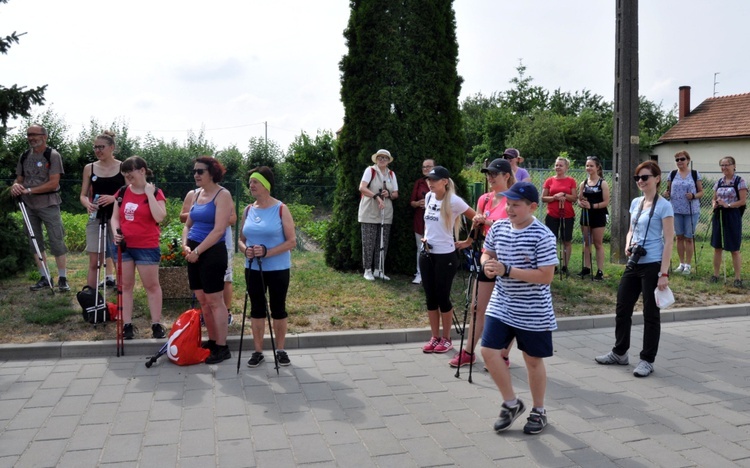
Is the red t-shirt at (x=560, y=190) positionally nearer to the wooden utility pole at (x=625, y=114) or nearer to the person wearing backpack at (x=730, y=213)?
the wooden utility pole at (x=625, y=114)

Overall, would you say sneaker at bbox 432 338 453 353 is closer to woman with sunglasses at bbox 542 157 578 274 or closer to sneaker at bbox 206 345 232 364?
sneaker at bbox 206 345 232 364

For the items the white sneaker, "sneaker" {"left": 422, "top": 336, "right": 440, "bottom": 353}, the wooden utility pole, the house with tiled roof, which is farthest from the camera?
the house with tiled roof

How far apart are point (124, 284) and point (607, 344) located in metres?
5.37

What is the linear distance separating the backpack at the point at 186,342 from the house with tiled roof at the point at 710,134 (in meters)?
32.0

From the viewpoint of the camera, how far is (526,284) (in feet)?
15.3

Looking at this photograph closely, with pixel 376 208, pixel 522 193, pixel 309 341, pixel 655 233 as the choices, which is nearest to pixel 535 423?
pixel 522 193

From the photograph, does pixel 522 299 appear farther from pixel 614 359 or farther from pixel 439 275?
pixel 614 359

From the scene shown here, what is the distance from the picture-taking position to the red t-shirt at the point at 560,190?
10602mm

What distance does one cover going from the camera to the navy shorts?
15.2ft

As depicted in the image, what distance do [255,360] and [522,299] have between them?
2866 millimetres

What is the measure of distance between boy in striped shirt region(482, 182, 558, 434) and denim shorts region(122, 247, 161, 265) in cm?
379

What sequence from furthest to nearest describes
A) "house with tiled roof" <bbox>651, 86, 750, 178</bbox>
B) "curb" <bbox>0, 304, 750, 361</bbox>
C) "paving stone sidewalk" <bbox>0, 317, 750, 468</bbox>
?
"house with tiled roof" <bbox>651, 86, 750, 178</bbox>, "curb" <bbox>0, 304, 750, 361</bbox>, "paving stone sidewalk" <bbox>0, 317, 750, 468</bbox>

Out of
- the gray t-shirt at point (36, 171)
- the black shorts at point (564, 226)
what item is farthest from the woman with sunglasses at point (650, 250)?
the gray t-shirt at point (36, 171)

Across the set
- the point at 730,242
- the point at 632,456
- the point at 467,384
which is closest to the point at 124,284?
the point at 467,384
